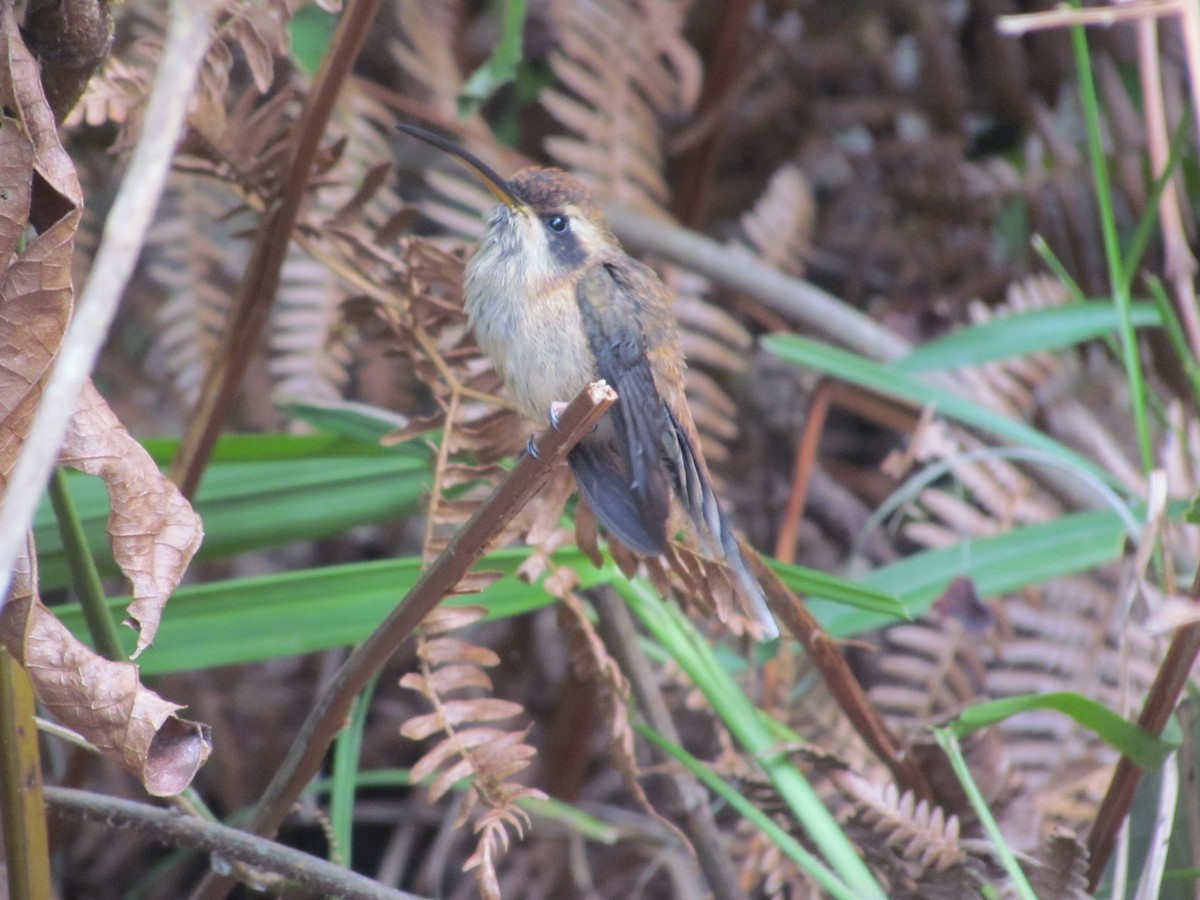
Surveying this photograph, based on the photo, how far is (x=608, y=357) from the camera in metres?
1.78

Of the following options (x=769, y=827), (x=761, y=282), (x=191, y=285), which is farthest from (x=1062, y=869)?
(x=191, y=285)

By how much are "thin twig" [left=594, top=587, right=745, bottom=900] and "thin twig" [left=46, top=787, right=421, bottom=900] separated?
62 centimetres

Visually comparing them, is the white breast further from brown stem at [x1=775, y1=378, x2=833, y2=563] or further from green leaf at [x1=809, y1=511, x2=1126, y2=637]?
brown stem at [x1=775, y1=378, x2=833, y2=563]

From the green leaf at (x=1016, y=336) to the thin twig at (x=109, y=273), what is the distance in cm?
174

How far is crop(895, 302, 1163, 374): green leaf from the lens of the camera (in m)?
2.24

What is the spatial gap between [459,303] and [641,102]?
3.82ft

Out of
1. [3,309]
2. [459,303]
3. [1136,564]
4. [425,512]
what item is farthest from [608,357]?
[3,309]

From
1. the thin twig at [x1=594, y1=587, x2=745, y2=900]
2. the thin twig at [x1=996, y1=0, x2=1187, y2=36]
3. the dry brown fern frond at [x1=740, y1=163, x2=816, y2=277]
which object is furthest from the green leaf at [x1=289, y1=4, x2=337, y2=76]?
the thin twig at [x1=996, y1=0, x2=1187, y2=36]

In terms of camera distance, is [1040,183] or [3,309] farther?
[1040,183]

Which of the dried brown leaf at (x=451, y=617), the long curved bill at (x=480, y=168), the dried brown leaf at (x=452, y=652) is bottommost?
the dried brown leaf at (x=452, y=652)

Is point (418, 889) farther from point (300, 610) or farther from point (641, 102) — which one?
point (641, 102)

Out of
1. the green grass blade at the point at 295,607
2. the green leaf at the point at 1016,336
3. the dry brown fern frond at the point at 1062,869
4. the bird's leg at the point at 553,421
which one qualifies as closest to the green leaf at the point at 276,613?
the green grass blade at the point at 295,607

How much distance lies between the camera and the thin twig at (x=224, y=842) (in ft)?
4.26

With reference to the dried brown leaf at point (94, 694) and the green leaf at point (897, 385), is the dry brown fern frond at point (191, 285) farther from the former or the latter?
the dried brown leaf at point (94, 694)
